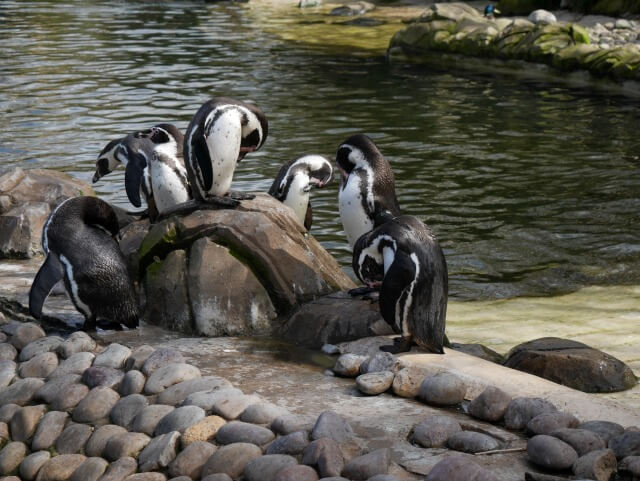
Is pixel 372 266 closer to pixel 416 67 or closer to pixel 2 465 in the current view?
pixel 2 465

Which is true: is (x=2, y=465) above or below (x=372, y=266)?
below

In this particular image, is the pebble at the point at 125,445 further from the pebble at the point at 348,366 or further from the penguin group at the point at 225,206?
the penguin group at the point at 225,206

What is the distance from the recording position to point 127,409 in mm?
4504

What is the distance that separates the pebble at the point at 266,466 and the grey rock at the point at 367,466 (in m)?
0.21

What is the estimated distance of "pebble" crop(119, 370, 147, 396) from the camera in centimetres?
466

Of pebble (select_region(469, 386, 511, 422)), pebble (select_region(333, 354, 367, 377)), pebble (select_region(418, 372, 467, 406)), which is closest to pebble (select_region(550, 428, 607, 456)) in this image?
pebble (select_region(469, 386, 511, 422))

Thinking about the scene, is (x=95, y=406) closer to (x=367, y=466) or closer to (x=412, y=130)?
(x=367, y=466)

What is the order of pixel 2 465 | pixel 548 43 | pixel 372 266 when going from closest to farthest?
pixel 2 465 → pixel 372 266 → pixel 548 43

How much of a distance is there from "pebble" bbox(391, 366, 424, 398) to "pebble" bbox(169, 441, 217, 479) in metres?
0.93

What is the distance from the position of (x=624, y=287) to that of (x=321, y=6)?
933 inches

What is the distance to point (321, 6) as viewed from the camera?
30.3m

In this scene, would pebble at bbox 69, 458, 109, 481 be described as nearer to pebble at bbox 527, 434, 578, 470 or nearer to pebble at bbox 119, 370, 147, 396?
pebble at bbox 119, 370, 147, 396

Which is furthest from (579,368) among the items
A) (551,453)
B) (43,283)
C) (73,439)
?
(43,283)

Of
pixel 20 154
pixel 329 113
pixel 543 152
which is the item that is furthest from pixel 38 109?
pixel 543 152
